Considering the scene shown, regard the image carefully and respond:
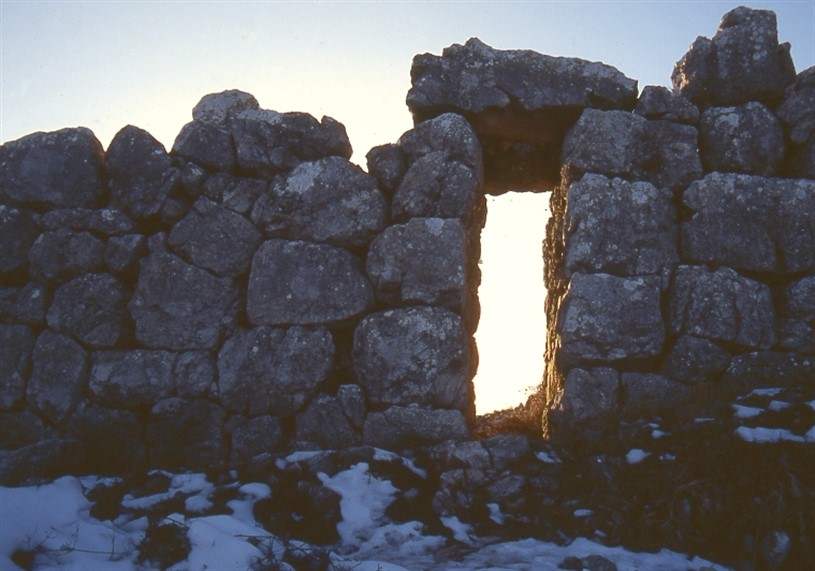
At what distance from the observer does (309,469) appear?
5.52m

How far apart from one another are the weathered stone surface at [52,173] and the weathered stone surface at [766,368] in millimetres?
6443

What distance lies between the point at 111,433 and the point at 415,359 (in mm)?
2945

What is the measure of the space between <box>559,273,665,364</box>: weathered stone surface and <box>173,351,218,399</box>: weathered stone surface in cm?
334

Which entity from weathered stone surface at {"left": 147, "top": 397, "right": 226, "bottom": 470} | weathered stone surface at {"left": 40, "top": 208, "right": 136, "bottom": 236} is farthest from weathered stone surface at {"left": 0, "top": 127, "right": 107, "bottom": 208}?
weathered stone surface at {"left": 147, "top": 397, "right": 226, "bottom": 470}

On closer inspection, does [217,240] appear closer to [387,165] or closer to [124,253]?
[124,253]

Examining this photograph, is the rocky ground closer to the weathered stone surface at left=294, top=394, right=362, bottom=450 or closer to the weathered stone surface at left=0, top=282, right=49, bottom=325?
the weathered stone surface at left=294, top=394, right=362, bottom=450

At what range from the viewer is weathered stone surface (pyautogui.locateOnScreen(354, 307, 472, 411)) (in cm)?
651

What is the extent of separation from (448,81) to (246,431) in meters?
4.02

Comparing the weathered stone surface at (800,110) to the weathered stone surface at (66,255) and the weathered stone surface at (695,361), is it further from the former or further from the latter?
the weathered stone surface at (66,255)

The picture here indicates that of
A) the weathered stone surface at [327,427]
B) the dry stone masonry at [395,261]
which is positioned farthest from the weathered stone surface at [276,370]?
the weathered stone surface at [327,427]

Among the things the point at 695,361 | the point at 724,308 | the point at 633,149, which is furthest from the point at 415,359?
the point at 633,149

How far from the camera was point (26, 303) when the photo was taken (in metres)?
7.08

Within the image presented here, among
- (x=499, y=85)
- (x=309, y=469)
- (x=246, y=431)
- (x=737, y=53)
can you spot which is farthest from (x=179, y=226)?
(x=737, y=53)

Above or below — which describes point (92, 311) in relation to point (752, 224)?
below
